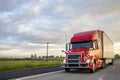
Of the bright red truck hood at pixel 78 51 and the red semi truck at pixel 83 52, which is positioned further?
the bright red truck hood at pixel 78 51

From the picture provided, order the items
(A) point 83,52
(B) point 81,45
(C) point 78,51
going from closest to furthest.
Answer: (A) point 83,52 < (C) point 78,51 < (B) point 81,45

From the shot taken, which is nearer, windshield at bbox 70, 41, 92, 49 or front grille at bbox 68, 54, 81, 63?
front grille at bbox 68, 54, 81, 63

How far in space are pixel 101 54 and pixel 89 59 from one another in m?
4.94

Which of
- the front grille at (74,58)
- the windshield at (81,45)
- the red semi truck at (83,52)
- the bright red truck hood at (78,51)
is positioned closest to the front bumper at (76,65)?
the red semi truck at (83,52)

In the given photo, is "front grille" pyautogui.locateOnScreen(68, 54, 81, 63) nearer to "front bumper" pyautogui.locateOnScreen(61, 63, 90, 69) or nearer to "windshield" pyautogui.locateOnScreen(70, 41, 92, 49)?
"front bumper" pyautogui.locateOnScreen(61, 63, 90, 69)

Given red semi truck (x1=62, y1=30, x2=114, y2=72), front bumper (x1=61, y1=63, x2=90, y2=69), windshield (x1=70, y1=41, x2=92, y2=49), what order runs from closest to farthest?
front bumper (x1=61, y1=63, x2=90, y2=69), red semi truck (x1=62, y1=30, x2=114, y2=72), windshield (x1=70, y1=41, x2=92, y2=49)

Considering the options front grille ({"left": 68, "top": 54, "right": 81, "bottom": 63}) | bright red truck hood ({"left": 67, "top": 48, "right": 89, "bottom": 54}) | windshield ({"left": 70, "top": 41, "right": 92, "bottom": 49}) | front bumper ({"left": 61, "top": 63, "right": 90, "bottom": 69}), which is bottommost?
front bumper ({"left": 61, "top": 63, "right": 90, "bottom": 69})

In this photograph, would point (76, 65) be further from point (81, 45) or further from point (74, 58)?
point (81, 45)

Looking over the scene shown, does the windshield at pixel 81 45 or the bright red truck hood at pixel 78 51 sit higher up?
the windshield at pixel 81 45

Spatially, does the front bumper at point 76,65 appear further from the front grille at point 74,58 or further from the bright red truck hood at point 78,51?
the bright red truck hood at point 78,51

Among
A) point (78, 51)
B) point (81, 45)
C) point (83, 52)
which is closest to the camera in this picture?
point (83, 52)

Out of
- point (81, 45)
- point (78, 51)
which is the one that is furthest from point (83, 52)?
point (81, 45)

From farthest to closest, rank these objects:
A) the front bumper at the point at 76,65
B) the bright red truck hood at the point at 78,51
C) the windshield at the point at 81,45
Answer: the windshield at the point at 81,45
the bright red truck hood at the point at 78,51
the front bumper at the point at 76,65

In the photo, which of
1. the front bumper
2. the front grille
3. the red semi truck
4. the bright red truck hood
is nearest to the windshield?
the red semi truck
